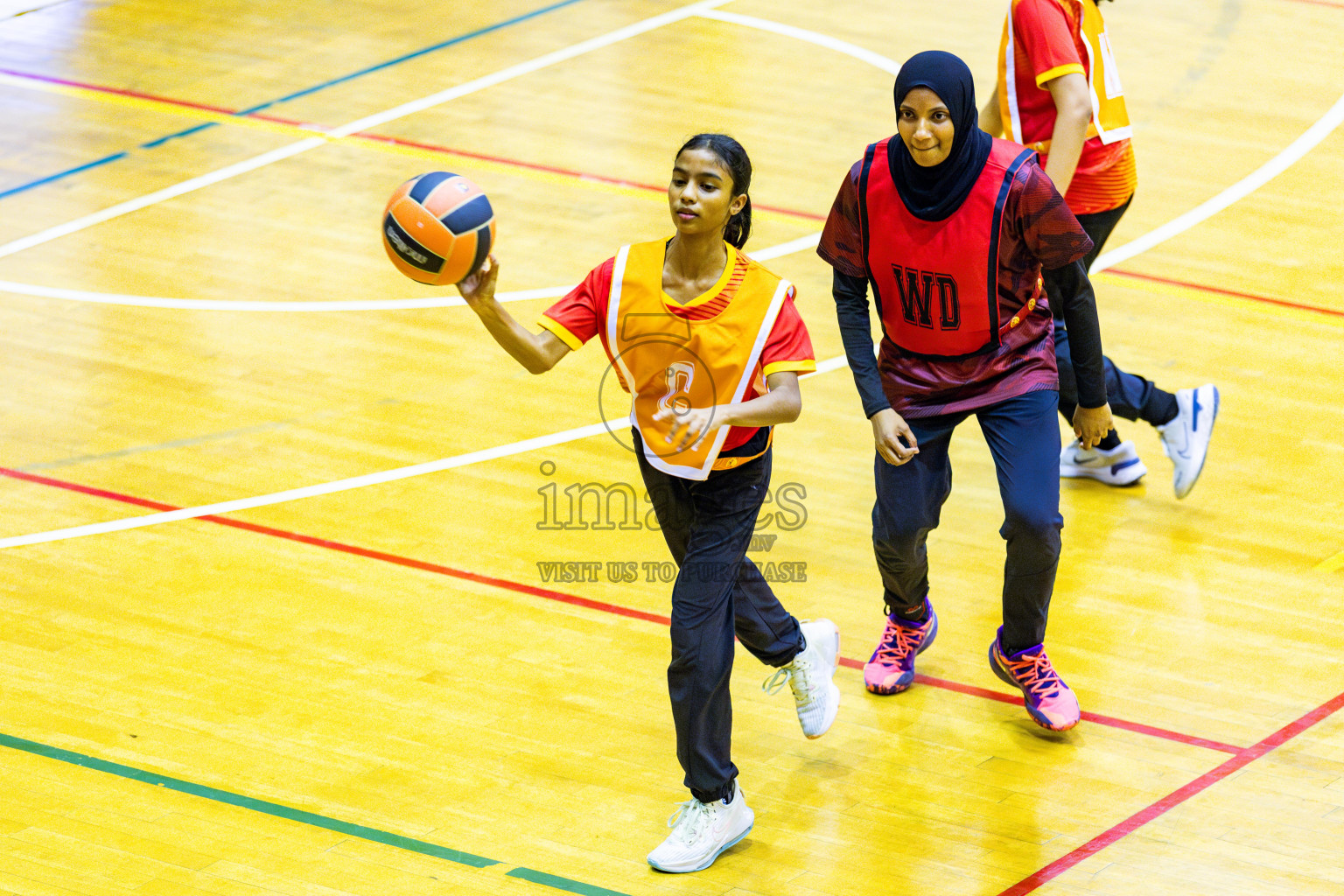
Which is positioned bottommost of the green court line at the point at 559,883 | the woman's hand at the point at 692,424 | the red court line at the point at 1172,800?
the green court line at the point at 559,883

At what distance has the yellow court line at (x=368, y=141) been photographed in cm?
1003

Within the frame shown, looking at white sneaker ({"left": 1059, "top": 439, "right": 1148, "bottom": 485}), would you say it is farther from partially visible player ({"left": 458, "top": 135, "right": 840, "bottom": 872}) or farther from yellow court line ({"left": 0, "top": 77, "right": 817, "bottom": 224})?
yellow court line ({"left": 0, "top": 77, "right": 817, "bottom": 224})

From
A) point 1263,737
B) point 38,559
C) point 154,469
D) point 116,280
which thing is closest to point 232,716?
Result: point 38,559

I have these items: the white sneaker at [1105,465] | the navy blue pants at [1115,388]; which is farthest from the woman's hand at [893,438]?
the white sneaker at [1105,465]

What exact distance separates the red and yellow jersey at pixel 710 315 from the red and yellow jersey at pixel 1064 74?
1.95 meters

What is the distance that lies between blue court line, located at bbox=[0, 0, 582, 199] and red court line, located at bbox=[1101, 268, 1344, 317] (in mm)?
5341

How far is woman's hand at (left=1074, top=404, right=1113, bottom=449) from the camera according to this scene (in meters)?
5.57

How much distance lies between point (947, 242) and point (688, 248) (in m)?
0.84

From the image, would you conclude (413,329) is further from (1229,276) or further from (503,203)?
(1229,276)

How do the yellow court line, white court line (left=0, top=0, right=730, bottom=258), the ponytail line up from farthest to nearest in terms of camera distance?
the yellow court line, white court line (left=0, top=0, right=730, bottom=258), the ponytail

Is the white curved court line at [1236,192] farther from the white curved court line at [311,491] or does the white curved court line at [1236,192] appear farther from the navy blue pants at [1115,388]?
the white curved court line at [311,491]

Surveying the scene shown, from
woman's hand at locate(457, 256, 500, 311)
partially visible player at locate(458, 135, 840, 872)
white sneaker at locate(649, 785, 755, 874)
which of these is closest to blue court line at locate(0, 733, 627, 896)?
white sneaker at locate(649, 785, 755, 874)

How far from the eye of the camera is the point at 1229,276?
8.86 metres

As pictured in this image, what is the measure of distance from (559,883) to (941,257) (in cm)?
202
